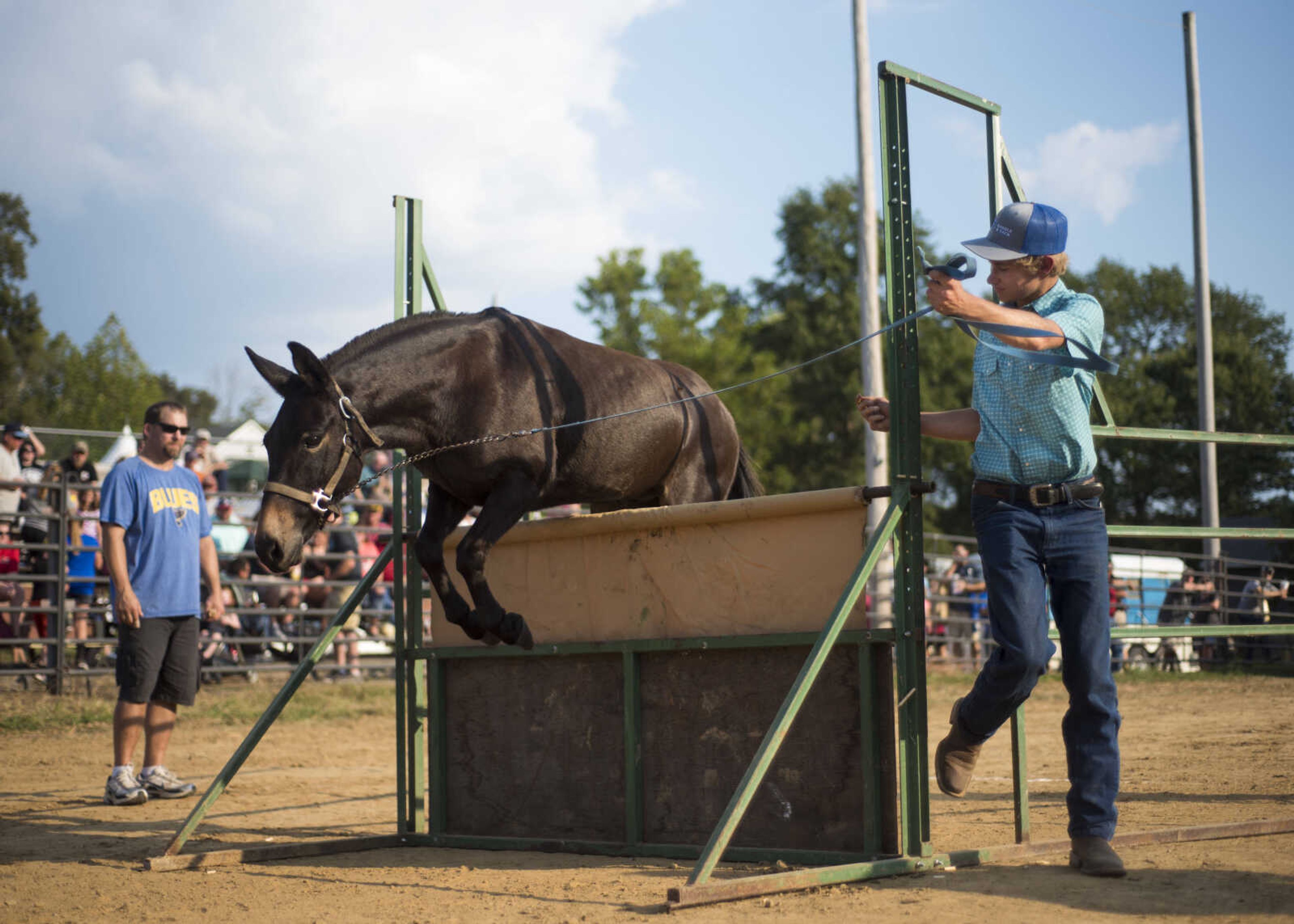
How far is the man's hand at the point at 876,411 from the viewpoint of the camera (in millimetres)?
4441

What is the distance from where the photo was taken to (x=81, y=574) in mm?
11883

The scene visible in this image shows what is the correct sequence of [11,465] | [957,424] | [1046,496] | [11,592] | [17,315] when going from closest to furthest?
[1046,496]
[957,424]
[11,592]
[11,465]
[17,315]

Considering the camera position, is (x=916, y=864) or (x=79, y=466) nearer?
(x=916, y=864)

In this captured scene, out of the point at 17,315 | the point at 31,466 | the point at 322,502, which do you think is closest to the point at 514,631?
the point at 322,502

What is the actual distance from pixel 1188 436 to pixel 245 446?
2469 centimetres

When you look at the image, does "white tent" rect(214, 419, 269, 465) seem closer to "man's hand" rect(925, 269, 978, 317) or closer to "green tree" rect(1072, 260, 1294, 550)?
"man's hand" rect(925, 269, 978, 317)

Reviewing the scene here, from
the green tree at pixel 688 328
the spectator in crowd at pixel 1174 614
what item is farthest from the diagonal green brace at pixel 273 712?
the green tree at pixel 688 328

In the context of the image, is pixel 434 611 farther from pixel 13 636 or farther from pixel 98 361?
pixel 98 361

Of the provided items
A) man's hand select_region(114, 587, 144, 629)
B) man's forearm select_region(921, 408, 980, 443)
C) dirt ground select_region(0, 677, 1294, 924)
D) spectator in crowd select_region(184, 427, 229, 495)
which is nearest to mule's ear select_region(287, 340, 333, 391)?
dirt ground select_region(0, 677, 1294, 924)

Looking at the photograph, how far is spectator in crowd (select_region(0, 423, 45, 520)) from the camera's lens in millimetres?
A: 11781

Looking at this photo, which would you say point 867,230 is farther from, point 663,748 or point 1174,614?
point 663,748

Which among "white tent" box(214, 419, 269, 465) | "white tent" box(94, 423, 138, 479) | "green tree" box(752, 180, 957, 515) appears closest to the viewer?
"white tent" box(94, 423, 138, 479)

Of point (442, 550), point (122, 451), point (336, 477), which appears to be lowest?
point (442, 550)

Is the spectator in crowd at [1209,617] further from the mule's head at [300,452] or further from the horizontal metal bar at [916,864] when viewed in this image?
the mule's head at [300,452]
